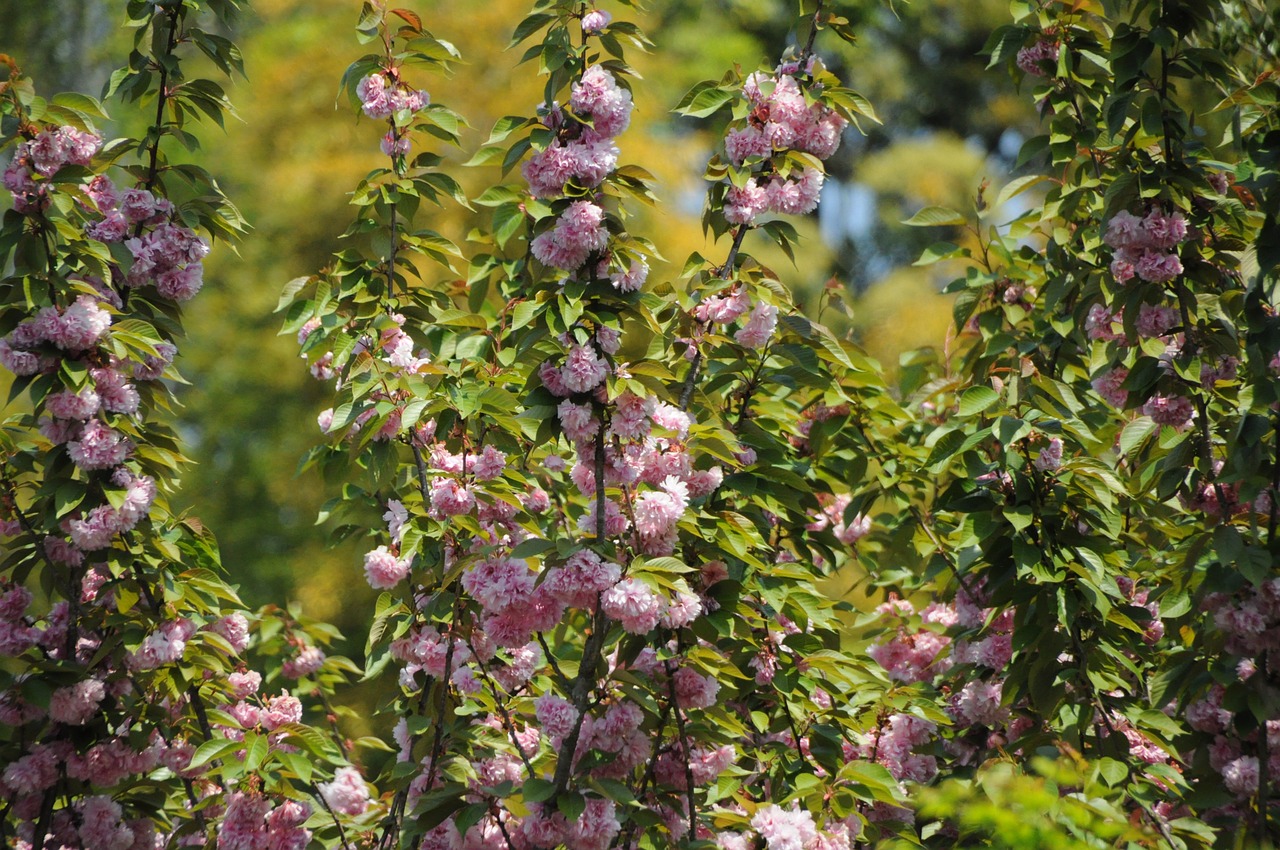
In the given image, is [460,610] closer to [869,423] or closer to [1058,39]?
[869,423]

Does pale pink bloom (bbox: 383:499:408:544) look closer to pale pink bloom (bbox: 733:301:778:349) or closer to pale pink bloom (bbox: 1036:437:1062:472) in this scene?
pale pink bloom (bbox: 733:301:778:349)

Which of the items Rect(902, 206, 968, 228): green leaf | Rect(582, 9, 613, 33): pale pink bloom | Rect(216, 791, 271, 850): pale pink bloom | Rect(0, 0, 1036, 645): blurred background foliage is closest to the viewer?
Rect(582, 9, 613, 33): pale pink bloom

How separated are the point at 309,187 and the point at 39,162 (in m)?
7.08

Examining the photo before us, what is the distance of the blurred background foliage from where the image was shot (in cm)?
947

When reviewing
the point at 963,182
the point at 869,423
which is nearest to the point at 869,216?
the point at 963,182

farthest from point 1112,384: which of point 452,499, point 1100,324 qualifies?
point 452,499

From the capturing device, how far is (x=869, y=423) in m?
3.38

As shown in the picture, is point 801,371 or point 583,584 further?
point 801,371

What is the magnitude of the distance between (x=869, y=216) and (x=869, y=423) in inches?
584

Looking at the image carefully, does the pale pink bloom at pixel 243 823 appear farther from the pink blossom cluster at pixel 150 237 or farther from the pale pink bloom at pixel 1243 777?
the pale pink bloom at pixel 1243 777

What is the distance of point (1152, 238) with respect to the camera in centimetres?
245

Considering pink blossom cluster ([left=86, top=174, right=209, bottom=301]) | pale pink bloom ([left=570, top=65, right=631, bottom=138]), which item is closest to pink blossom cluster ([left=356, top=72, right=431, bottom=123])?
pink blossom cluster ([left=86, top=174, right=209, bottom=301])

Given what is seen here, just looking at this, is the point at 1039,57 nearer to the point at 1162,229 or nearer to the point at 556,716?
the point at 1162,229

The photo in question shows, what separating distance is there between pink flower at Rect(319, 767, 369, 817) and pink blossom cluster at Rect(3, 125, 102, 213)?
4.66 ft
